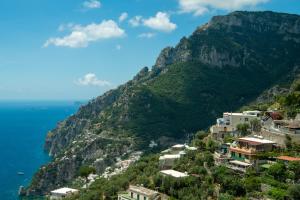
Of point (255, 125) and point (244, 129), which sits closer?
point (244, 129)

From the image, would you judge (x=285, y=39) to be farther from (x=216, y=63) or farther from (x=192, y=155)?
(x=192, y=155)

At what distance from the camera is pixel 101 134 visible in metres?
124

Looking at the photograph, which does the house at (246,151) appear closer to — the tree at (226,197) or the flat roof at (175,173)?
the flat roof at (175,173)

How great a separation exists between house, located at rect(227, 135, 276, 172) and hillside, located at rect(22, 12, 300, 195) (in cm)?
6429

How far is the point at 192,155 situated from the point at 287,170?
42.2ft

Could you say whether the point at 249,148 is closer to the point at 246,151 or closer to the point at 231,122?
the point at 246,151

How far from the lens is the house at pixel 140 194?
132 ft

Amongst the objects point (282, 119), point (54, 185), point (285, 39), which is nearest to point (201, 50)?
point (285, 39)

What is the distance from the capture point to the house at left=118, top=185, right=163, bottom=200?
4031 cm

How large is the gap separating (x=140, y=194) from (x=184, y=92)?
341 feet

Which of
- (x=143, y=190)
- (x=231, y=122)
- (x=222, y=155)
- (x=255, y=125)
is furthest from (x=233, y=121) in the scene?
(x=143, y=190)

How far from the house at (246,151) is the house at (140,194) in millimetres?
7836

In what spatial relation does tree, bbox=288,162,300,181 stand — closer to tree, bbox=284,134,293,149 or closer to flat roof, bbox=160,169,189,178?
tree, bbox=284,134,293,149

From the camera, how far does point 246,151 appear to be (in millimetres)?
43469
